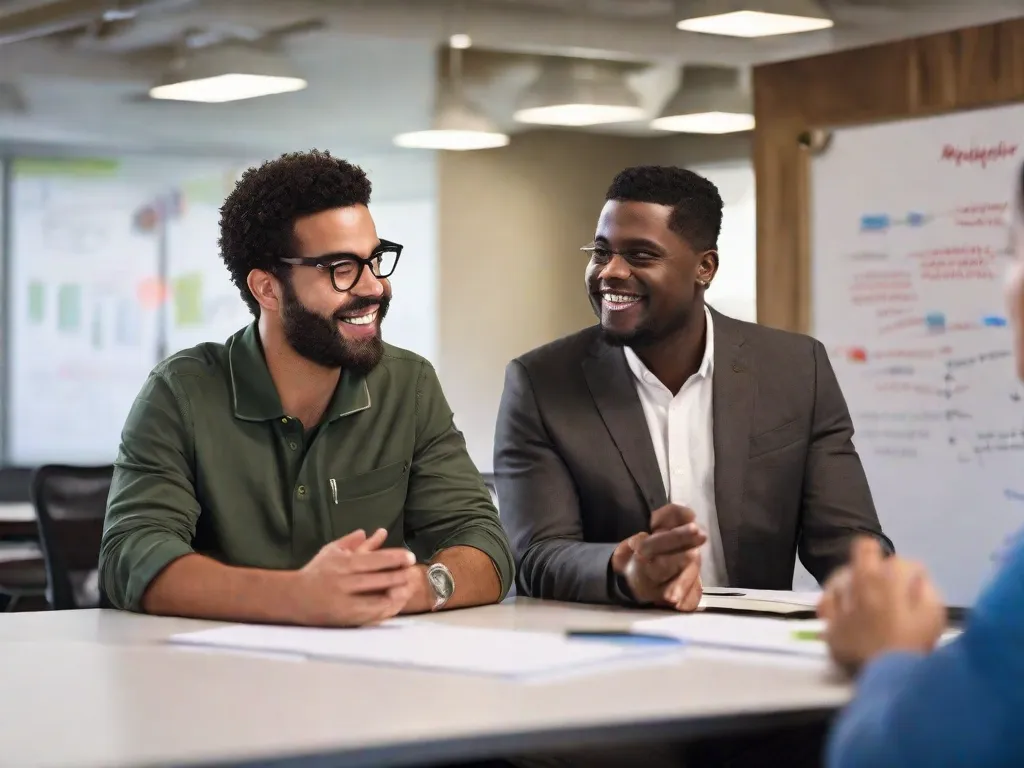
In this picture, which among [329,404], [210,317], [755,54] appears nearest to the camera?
[329,404]

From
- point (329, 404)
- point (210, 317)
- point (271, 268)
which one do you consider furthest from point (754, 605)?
point (210, 317)

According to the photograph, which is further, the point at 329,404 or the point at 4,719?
the point at 329,404

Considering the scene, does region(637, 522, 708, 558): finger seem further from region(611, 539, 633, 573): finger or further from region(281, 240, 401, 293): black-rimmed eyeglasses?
region(281, 240, 401, 293): black-rimmed eyeglasses

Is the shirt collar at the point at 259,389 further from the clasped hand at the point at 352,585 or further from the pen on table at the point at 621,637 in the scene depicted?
the pen on table at the point at 621,637

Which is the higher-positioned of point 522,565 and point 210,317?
point 210,317

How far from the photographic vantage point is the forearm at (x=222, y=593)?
2017 mm

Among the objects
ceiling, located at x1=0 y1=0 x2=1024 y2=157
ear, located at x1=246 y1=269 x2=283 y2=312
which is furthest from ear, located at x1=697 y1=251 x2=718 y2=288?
ceiling, located at x1=0 y1=0 x2=1024 y2=157

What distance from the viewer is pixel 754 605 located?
85.9 inches

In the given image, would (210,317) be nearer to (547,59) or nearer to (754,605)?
(547,59)

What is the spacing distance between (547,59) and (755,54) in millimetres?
1227

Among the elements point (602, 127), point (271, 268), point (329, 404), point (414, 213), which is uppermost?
point (602, 127)

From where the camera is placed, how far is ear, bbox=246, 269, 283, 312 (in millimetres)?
2623

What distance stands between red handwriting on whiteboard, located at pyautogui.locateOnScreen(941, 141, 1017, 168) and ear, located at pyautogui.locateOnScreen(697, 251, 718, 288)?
133cm

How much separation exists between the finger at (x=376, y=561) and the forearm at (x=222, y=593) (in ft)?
0.27
